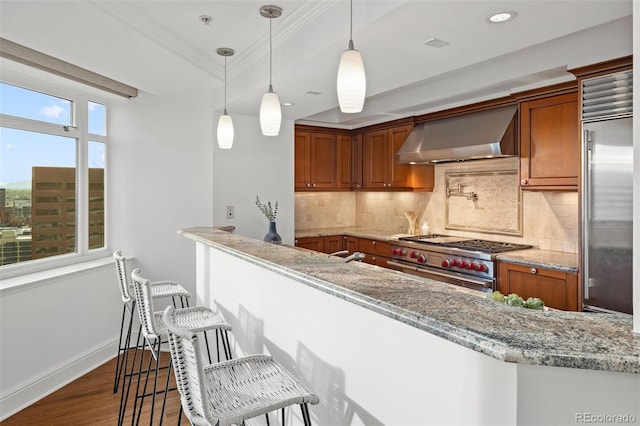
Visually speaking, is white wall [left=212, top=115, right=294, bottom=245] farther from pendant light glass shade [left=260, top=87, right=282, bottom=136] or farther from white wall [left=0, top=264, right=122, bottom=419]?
pendant light glass shade [left=260, top=87, right=282, bottom=136]

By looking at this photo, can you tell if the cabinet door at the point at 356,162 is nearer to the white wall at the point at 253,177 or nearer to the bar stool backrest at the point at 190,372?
the white wall at the point at 253,177

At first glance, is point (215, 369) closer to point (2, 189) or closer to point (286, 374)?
point (286, 374)

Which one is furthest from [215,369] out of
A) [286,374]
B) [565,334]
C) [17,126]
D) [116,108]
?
[116,108]

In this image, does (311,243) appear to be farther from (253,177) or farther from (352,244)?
(253,177)

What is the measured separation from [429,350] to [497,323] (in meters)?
0.28

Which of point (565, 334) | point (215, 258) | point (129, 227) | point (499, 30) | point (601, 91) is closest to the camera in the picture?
point (565, 334)

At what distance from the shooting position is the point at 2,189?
3164 millimetres

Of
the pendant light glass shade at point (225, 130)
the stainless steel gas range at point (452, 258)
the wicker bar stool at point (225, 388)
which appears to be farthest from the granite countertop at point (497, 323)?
the stainless steel gas range at point (452, 258)

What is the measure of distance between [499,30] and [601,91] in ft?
3.53

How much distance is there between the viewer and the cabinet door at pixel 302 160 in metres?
5.32

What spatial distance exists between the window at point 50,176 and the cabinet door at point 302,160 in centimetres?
216

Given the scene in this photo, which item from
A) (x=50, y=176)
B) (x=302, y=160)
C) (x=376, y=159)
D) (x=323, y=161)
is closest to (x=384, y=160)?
(x=376, y=159)

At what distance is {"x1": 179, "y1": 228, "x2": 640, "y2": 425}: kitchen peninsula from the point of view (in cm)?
93

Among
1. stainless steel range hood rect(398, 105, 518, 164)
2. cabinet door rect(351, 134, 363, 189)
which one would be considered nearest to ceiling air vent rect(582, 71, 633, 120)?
stainless steel range hood rect(398, 105, 518, 164)
